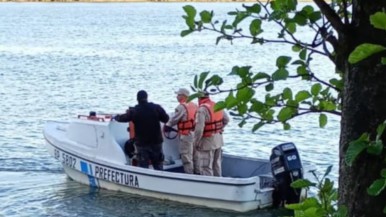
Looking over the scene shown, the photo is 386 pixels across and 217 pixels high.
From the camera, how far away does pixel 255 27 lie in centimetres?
272

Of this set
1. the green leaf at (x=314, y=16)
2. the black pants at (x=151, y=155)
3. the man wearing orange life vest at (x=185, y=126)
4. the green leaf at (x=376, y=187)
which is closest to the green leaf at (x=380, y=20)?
the green leaf at (x=376, y=187)

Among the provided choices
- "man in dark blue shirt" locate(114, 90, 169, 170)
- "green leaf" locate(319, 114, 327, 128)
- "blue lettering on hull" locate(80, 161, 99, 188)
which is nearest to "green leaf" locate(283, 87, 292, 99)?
"green leaf" locate(319, 114, 327, 128)

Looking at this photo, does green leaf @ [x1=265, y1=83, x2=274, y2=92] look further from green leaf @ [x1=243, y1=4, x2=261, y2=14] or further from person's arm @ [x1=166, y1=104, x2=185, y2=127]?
person's arm @ [x1=166, y1=104, x2=185, y2=127]

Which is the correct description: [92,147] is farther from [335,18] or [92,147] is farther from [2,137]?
[335,18]

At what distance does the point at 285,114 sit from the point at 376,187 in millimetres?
771

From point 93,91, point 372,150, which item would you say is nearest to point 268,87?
point 372,150

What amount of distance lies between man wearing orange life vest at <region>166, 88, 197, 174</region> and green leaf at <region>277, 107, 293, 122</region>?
9.19m

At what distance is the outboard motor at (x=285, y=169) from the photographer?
11539mm

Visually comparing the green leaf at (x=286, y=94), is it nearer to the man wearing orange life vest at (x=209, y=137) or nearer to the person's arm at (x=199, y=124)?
the man wearing orange life vest at (x=209, y=137)

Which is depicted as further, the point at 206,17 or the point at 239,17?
the point at 206,17

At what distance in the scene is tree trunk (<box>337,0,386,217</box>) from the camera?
221 cm

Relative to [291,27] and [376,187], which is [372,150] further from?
[291,27]

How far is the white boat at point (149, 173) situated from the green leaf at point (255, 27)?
905 cm

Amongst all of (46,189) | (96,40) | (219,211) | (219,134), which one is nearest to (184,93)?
(219,134)
